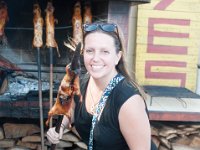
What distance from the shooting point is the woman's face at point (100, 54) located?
2.08 metres

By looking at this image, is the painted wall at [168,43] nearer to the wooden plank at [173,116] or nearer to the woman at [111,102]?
the wooden plank at [173,116]

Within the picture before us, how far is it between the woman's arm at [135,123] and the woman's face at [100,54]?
26 centimetres

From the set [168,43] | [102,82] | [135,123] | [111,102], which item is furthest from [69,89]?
[168,43]

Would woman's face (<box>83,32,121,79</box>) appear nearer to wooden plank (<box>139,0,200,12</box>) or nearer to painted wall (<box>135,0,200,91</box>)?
painted wall (<box>135,0,200,91</box>)

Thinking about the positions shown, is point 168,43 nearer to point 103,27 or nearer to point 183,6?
point 183,6

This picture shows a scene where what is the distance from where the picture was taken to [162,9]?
4949mm

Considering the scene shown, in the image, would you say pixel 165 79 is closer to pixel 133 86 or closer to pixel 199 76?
pixel 199 76

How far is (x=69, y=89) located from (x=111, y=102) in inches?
17.1

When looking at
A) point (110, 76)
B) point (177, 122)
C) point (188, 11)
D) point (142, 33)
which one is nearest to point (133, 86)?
A: point (110, 76)

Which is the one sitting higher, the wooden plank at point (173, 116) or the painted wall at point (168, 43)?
the painted wall at point (168, 43)

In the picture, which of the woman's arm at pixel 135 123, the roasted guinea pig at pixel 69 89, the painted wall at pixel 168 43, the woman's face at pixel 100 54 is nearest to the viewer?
the woman's arm at pixel 135 123

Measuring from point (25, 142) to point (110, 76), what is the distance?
2.28m

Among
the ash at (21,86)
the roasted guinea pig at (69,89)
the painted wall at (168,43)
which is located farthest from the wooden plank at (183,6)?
the roasted guinea pig at (69,89)

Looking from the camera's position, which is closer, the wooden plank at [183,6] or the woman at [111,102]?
the woman at [111,102]
